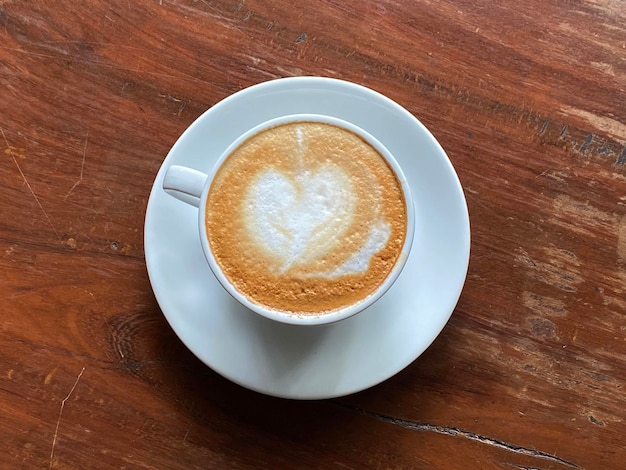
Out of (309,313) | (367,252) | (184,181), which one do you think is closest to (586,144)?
(367,252)

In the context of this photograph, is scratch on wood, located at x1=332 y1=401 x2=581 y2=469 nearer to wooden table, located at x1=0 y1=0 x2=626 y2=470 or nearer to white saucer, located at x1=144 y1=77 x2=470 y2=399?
wooden table, located at x1=0 y1=0 x2=626 y2=470

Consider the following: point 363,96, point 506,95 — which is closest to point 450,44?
point 506,95

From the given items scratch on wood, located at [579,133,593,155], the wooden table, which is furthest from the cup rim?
scratch on wood, located at [579,133,593,155]

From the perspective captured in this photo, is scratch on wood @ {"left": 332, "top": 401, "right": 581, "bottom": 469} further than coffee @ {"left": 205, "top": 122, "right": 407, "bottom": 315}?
Yes

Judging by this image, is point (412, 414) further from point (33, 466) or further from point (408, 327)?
point (33, 466)

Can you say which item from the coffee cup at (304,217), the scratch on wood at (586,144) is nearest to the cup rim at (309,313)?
the coffee cup at (304,217)

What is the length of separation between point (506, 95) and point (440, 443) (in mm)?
680

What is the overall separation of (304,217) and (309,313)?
15 centimetres

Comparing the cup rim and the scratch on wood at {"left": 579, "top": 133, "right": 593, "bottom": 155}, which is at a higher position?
the scratch on wood at {"left": 579, "top": 133, "right": 593, "bottom": 155}

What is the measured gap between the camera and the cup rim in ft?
3.20

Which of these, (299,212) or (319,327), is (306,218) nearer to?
(299,212)

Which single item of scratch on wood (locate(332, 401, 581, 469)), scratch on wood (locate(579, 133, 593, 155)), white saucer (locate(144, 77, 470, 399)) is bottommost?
scratch on wood (locate(332, 401, 581, 469))

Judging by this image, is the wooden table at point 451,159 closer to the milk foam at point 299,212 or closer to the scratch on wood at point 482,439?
the scratch on wood at point 482,439

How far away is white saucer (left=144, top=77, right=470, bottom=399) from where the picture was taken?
1.06 meters
